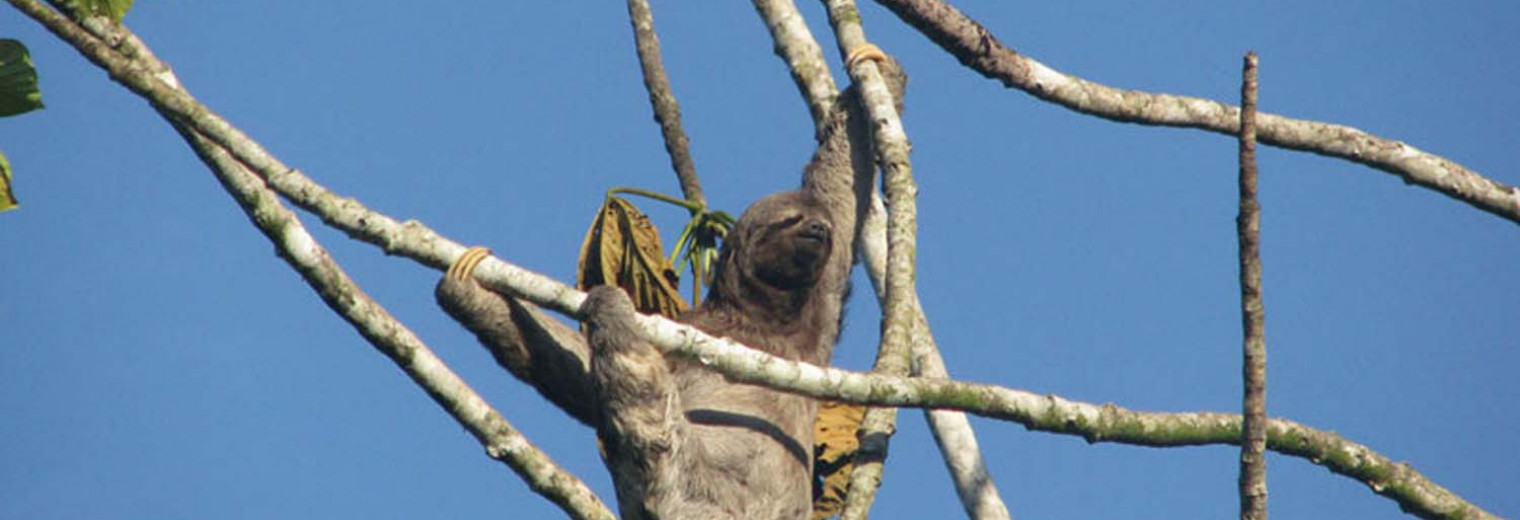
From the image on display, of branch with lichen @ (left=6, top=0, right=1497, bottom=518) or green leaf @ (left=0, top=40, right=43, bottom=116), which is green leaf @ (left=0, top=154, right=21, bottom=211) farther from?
branch with lichen @ (left=6, top=0, right=1497, bottom=518)

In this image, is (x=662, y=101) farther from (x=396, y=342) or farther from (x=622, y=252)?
(x=396, y=342)

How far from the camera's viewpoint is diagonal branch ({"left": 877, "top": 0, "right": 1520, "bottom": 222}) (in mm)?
8734

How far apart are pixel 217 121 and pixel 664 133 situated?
4.18 metres

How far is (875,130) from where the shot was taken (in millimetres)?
8805

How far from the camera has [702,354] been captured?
275 inches

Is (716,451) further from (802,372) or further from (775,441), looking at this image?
(802,372)

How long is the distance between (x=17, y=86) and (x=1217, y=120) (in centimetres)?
586

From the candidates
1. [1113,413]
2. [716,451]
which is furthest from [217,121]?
[1113,413]

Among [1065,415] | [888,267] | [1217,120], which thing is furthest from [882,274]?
[1065,415]

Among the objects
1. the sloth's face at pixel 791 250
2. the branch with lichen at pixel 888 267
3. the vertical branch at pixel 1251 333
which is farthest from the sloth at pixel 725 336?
the vertical branch at pixel 1251 333

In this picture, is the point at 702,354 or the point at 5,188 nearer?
the point at 5,188

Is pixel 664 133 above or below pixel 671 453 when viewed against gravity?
above

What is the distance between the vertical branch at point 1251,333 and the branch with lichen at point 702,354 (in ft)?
3.24

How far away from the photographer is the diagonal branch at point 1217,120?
8734 mm
